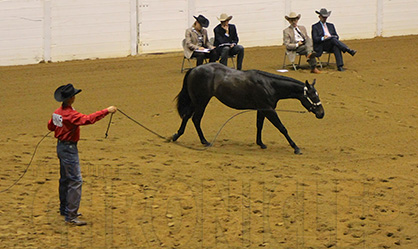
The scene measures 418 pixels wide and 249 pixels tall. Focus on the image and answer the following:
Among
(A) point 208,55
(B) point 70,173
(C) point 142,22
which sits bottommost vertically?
(B) point 70,173

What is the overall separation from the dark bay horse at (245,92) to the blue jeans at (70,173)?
4.45 m

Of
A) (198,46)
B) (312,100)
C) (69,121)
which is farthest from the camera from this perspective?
(198,46)

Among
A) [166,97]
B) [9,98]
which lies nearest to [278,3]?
[166,97]

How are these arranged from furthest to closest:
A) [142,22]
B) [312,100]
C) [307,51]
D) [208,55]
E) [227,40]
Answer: [142,22] → [307,51] → [227,40] → [208,55] → [312,100]

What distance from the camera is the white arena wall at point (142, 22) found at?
20172 millimetres

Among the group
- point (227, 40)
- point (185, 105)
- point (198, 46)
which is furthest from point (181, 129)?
point (227, 40)

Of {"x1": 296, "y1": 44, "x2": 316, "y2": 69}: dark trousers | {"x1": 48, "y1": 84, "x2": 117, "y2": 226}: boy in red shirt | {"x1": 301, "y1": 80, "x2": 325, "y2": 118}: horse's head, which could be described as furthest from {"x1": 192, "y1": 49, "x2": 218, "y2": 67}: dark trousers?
{"x1": 48, "y1": 84, "x2": 117, "y2": 226}: boy in red shirt

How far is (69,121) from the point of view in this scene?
861cm

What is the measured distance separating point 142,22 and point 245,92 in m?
9.32

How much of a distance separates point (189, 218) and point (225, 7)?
13.4 metres

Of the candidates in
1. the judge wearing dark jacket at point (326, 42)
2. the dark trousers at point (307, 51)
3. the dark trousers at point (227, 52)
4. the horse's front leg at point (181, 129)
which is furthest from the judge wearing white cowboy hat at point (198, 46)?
the horse's front leg at point (181, 129)

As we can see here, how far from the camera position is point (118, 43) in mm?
21312

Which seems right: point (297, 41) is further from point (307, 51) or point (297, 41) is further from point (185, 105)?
point (185, 105)

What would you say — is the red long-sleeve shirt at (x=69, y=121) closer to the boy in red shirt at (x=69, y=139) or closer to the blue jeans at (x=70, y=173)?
the boy in red shirt at (x=69, y=139)
